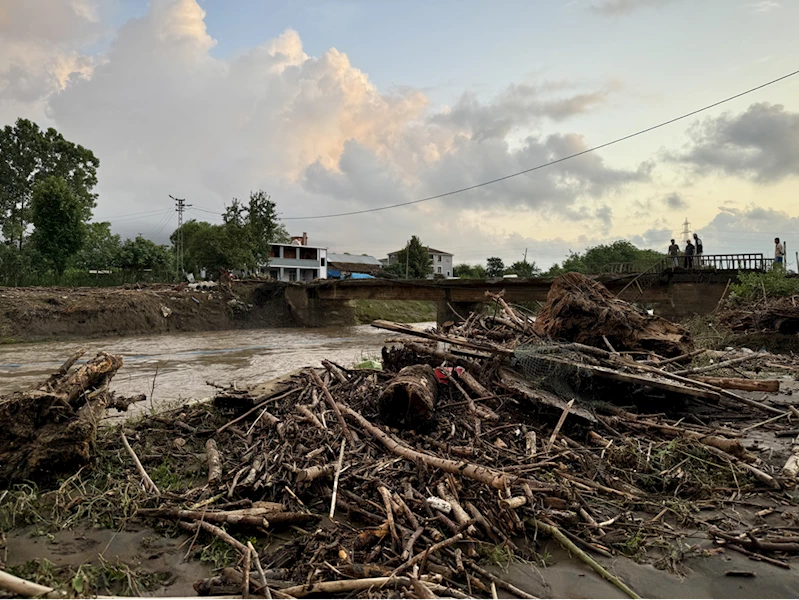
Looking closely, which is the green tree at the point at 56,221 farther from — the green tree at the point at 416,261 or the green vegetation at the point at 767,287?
the green vegetation at the point at 767,287

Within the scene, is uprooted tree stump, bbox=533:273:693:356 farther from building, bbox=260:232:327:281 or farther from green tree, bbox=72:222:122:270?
building, bbox=260:232:327:281

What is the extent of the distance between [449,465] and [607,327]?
4.58 m

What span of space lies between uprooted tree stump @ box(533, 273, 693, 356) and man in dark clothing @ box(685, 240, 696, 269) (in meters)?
17.6

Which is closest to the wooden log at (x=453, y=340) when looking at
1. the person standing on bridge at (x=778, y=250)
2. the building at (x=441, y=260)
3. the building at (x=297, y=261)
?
the person standing on bridge at (x=778, y=250)

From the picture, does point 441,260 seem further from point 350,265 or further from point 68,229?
point 68,229

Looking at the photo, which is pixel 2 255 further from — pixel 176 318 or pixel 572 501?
pixel 572 501

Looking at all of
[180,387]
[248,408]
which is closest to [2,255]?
[180,387]

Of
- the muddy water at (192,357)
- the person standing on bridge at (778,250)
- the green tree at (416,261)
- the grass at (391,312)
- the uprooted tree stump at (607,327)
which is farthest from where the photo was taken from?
the green tree at (416,261)

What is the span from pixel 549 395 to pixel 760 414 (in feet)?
9.64

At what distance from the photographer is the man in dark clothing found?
76.7 feet

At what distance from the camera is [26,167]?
53.2m

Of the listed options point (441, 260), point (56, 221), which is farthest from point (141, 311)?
point (441, 260)

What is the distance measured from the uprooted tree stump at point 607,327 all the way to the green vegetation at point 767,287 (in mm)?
9869

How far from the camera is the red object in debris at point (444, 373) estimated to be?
6.63m
